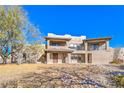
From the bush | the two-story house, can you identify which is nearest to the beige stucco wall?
the two-story house

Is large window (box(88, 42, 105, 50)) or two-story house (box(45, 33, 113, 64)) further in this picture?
large window (box(88, 42, 105, 50))

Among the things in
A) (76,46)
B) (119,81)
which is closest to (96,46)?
(76,46)

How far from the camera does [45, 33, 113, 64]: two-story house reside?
18.6m

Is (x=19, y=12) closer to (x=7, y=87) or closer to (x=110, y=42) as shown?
(x=7, y=87)

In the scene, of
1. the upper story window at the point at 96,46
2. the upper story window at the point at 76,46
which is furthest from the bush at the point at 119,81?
the upper story window at the point at 76,46

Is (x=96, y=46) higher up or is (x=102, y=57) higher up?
(x=96, y=46)

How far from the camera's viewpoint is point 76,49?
2055 centimetres

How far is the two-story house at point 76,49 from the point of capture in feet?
61.2

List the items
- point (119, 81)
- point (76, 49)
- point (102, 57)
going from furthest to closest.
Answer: point (76, 49) → point (102, 57) → point (119, 81)

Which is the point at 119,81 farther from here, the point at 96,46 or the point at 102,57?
the point at 96,46

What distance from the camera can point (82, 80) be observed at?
8.47 meters

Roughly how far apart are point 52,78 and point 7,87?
1913 mm

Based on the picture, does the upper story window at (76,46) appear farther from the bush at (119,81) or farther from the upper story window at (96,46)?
the bush at (119,81)

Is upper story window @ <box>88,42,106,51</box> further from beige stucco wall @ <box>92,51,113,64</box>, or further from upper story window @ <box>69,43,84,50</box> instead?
beige stucco wall @ <box>92,51,113,64</box>
